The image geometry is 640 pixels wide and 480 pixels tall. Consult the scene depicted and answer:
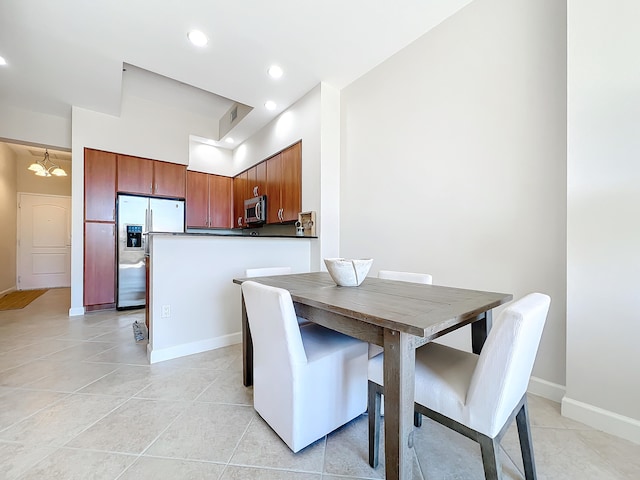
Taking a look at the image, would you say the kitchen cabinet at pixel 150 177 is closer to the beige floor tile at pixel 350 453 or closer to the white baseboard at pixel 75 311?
the white baseboard at pixel 75 311

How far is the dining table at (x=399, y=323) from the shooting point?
0.92 m

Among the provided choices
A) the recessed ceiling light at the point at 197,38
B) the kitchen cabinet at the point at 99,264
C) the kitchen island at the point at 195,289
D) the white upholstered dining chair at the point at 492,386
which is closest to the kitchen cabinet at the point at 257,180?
the kitchen island at the point at 195,289

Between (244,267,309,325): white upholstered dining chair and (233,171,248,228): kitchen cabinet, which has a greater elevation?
(233,171,248,228): kitchen cabinet

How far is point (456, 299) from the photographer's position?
126cm

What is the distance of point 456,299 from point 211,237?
2.12 m

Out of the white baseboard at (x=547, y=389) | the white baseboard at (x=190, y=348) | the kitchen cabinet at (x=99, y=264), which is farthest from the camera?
the kitchen cabinet at (x=99, y=264)

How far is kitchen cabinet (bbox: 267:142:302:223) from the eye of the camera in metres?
3.62

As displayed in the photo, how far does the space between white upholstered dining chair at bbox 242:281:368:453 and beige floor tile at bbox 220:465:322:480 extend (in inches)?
4.3

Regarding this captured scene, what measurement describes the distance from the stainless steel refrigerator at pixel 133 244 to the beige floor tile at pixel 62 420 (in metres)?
2.64

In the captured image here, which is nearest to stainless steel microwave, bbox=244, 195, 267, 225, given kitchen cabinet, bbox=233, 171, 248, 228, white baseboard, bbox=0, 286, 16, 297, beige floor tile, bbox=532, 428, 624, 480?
kitchen cabinet, bbox=233, 171, 248, 228

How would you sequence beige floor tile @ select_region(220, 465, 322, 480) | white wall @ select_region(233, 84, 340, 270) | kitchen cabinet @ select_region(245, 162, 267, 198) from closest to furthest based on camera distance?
1. beige floor tile @ select_region(220, 465, 322, 480)
2. white wall @ select_region(233, 84, 340, 270)
3. kitchen cabinet @ select_region(245, 162, 267, 198)

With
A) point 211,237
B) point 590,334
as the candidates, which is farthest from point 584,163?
point 211,237

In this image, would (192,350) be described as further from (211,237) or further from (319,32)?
(319,32)

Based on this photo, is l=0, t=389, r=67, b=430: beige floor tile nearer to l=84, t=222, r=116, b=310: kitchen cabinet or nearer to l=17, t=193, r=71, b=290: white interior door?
l=84, t=222, r=116, b=310: kitchen cabinet
